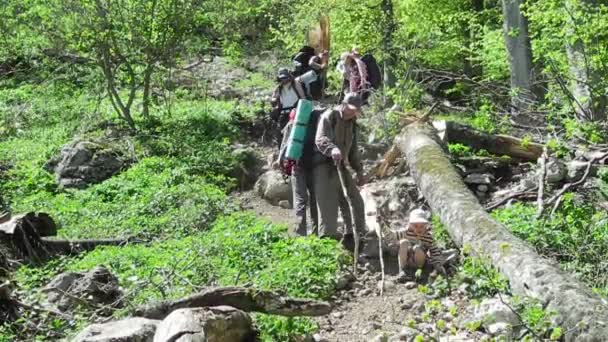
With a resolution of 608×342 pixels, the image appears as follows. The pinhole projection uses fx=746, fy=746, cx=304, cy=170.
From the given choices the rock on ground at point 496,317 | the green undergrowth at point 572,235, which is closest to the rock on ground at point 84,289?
the rock on ground at point 496,317

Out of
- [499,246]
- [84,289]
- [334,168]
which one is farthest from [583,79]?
[84,289]

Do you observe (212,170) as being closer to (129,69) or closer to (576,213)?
(129,69)

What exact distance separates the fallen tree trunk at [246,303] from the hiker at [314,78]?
622 centimetres

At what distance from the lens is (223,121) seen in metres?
16.3

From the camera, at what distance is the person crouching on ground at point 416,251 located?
25.8ft

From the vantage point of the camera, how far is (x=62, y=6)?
15.8 m

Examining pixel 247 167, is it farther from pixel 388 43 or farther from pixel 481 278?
pixel 481 278

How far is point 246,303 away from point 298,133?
3.35m

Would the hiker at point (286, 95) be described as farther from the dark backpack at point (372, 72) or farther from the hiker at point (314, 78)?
the dark backpack at point (372, 72)

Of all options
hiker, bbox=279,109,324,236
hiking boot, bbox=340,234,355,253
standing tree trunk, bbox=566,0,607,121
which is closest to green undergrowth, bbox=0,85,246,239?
hiker, bbox=279,109,324,236

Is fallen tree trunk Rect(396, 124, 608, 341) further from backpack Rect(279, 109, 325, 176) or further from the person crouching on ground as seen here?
backpack Rect(279, 109, 325, 176)

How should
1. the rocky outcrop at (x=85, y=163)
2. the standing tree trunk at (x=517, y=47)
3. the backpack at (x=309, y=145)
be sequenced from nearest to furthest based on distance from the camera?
1. the backpack at (x=309, y=145)
2. the rocky outcrop at (x=85, y=163)
3. the standing tree trunk at (x=517, y=47)

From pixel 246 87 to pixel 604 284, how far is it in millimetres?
16201

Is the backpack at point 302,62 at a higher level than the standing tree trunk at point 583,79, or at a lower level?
higher
